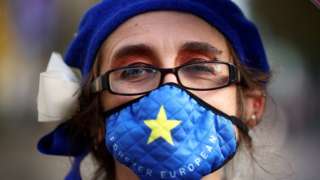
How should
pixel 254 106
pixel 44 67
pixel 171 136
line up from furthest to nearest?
1. pixel 44 67
2. pixel 254 106
3. pixel 171 136

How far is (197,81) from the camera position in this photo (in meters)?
1.87

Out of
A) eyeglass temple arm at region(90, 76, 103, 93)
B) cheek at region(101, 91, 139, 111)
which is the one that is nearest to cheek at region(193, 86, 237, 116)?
cheek at region(101, 91, 139, 111)

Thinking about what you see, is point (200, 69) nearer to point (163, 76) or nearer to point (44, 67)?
point (163, 76)

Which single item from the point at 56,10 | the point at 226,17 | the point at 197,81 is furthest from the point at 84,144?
the point at 56,10

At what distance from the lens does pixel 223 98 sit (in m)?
1.88

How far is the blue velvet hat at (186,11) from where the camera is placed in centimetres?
192

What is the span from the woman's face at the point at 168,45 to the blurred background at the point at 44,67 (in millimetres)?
1568

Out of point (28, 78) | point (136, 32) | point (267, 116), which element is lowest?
point (28, 78)

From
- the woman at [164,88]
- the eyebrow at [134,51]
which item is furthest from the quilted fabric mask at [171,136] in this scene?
the eyebrow at [134,51]

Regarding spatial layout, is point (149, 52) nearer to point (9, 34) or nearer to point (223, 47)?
point (223, 47)

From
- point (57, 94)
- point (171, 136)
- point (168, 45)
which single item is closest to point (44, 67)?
point (57, 94)

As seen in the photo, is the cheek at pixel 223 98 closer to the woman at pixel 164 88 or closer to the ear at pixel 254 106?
the woman at pixel 164 88

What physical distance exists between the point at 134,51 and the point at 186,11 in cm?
21

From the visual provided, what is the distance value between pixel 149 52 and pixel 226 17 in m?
0.28
